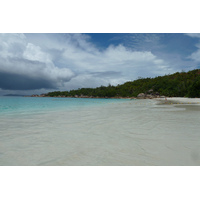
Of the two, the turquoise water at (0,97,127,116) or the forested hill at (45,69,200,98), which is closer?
the turquoise water at (0,97,127,116)

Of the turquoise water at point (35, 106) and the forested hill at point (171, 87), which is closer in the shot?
the turquoise water at point (35, 106)

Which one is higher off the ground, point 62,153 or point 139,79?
point 139,79

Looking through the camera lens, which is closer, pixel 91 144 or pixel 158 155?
pixel 158 155

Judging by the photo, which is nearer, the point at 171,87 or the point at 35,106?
Answer: the point at 35,106

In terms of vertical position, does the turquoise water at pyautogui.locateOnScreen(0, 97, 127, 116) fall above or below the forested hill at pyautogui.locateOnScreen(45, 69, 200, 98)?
below

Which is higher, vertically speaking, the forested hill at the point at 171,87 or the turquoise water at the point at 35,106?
the forested hill at the point at 171,87

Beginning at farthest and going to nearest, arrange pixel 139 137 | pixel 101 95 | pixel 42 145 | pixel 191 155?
pixel 101 95, pixel 139 137, pixel 42 145, pixel 191 155

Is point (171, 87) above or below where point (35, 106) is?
above

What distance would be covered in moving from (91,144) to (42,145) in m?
1.72
